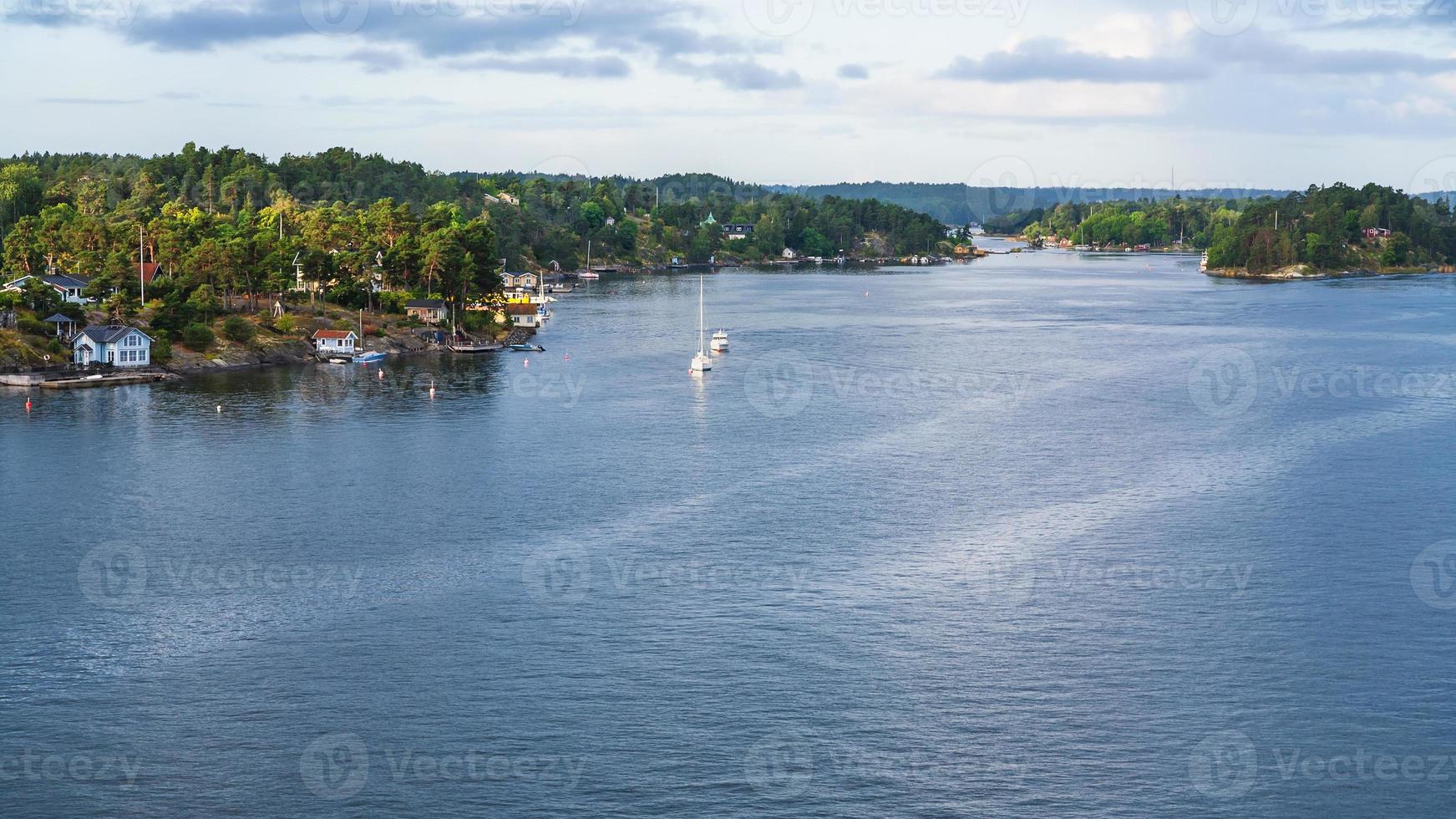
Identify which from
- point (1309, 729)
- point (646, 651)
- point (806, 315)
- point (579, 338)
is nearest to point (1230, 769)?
point (1309, 729)

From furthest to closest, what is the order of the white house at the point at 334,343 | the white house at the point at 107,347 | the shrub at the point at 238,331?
the white house at the point at 334,343 → the shrub at the point at 238,331 → the white house at the point at 107,347

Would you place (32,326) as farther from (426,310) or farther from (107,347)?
(426,310)

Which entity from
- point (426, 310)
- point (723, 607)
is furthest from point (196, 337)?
point (723, 607)

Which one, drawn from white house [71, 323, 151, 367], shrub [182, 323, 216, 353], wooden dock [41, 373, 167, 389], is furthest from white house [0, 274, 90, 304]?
wooden dock [41, 373, 167, 389]

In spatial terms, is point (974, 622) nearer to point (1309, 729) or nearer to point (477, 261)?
point (1309, 729)

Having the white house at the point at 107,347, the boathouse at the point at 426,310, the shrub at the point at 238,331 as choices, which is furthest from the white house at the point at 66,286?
the boathouse at the point at 426,310

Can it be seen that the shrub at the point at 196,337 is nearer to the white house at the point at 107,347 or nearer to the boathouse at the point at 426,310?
the white house at the point at 107,347
